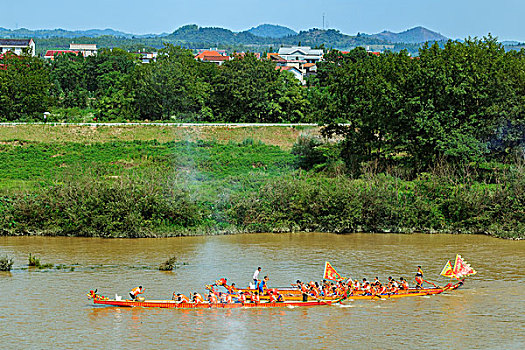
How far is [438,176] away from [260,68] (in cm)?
3076

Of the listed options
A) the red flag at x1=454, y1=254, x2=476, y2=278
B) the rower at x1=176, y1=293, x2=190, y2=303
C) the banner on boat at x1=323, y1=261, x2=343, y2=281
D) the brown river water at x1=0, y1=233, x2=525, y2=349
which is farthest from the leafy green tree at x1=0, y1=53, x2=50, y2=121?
the red flag at x1=454, y1=254, x2=476, y2=278

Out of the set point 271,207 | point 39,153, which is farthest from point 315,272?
point 39,153

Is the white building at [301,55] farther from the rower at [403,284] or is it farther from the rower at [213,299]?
the rower at [213,299]

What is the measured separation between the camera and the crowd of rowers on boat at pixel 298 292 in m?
24.9

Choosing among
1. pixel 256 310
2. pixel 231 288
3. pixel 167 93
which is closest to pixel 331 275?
pixel 256 310

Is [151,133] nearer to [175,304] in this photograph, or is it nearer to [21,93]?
[21,93]

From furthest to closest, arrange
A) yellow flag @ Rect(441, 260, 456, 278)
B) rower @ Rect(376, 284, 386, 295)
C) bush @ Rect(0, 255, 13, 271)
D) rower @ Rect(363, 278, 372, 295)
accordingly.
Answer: bush @ Rect(0, 255, 13, 271) → yellow flag @ Rect(441, 260, 456, 278) → rower @ Rect(376, 284, 386, 295) → rower @ Rect(363, 278, 372, 295)

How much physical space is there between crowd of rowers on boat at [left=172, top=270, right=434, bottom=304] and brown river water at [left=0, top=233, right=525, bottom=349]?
0.47m

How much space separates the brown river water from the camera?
21828 millimetres

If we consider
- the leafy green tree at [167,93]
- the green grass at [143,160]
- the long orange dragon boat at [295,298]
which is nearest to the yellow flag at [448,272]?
the long orange dragon boat at [295,298]

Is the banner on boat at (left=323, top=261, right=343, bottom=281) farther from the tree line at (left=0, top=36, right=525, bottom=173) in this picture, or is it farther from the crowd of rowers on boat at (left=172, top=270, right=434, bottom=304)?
the tree line at (left=0, top=36, right=525, bottom=173)

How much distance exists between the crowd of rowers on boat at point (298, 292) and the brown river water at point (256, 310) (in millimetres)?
474

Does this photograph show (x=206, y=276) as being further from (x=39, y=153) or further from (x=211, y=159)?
(x=39, y=153)

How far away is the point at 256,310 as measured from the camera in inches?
968
